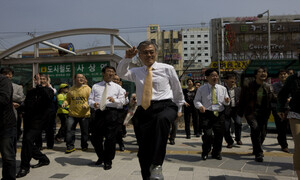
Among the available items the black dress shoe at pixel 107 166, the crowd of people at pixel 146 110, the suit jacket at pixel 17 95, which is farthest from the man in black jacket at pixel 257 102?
the suit jacket at pixel 17 95

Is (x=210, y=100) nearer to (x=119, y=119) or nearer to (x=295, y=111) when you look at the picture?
(x=119, y=119)

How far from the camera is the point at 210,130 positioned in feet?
18.8

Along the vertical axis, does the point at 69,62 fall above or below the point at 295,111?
Result: above

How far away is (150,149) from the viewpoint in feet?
10.6

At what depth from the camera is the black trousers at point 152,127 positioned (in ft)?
10.2

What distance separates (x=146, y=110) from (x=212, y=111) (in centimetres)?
281

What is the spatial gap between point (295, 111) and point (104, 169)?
3.28 metres

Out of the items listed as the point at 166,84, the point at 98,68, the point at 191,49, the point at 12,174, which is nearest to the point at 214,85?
the point at 166,84

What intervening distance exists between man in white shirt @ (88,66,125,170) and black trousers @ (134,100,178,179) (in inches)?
75.5

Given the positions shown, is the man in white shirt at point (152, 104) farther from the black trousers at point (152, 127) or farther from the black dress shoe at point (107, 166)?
the black dress shoe at point (107, 166)

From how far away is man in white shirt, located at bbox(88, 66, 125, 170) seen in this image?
17.1ft

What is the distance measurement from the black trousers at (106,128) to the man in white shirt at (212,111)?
5.65 feet

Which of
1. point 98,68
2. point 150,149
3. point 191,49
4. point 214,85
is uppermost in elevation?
point 191,49

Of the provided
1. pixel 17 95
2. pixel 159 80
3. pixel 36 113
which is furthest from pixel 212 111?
pixel 17 95
